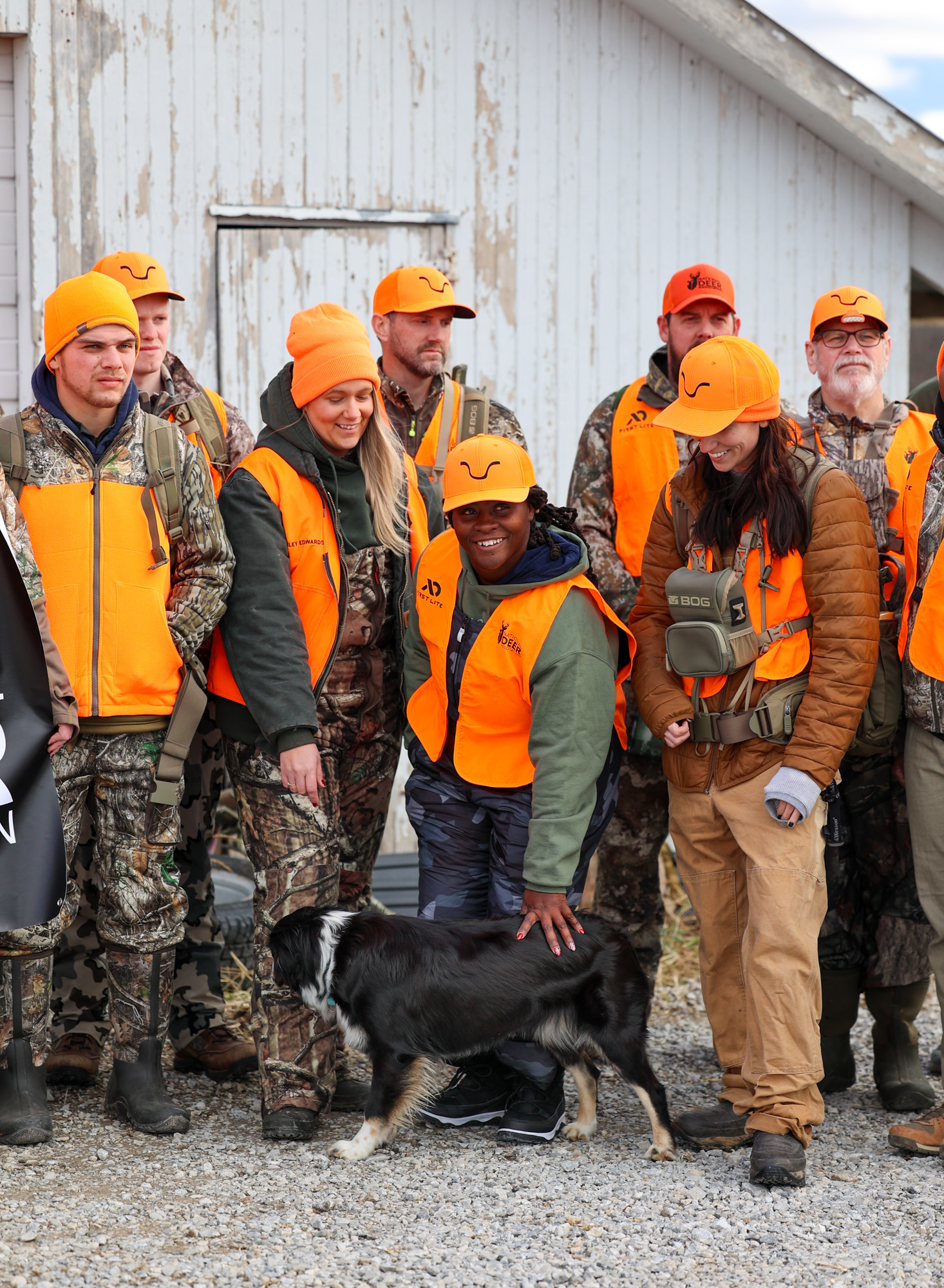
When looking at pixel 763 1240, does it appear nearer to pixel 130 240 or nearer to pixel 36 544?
pixel 36 544

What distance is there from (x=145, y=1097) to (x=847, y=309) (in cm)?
364

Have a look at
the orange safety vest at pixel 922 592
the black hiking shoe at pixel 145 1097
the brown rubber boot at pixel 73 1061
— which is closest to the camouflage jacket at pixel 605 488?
the orange safety vest at pixel 922 592

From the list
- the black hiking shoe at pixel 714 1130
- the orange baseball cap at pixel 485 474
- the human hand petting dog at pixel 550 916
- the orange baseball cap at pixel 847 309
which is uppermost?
the orange baseball cap at pixel 847 309

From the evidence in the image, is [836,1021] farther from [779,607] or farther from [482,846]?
[779,607]

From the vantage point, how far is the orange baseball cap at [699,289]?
5176mm

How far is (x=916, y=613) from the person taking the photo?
426cm

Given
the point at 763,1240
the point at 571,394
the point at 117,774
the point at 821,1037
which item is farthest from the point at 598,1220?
the point at 571,394

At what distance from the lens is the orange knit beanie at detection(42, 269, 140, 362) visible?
4250 mm

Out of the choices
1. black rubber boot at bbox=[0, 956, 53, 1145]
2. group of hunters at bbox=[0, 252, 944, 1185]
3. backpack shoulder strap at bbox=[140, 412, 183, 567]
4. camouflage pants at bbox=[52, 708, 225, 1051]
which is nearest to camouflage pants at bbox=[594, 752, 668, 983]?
group of hunters at bbox=[0, 252, 944, 1185]

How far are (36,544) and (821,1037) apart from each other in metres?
3.22

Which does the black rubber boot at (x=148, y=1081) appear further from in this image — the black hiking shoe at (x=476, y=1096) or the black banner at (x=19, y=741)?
the black hiking shoe at (x=476, y=1096)

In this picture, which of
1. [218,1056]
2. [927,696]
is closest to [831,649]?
[927,696]

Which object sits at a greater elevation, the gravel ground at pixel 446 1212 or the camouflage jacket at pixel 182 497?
the camouflage jacket at pixel 182 497

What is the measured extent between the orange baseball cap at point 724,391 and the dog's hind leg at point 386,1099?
2.09m
